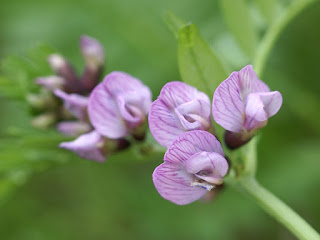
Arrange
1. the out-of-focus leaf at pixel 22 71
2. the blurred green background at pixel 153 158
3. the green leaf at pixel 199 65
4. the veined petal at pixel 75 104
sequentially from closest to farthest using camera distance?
the green leaf at pixel 199 65 → the veined petal at pixel 75 104 → the out-of-focus leaf at pixel 22 71 → the blurred green background at pixel 153 158

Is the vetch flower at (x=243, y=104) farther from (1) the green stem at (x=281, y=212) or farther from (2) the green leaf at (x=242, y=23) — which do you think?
(2) the green leaf at (x=242, y=23)

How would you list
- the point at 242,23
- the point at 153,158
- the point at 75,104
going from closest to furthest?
1. the point at 75,104
2. the point at 242,23
3. the point at 153,158

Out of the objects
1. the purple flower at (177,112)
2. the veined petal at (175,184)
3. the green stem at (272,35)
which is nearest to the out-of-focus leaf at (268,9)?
the green stem at (272,35)

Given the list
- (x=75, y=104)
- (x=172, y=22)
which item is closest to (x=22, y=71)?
(x=75, y=104)

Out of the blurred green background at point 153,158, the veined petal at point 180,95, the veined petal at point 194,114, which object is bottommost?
the blurred green background at point 153,158

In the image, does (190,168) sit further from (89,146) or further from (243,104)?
(89,146)

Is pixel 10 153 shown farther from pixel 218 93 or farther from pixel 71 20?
pixel 71 20
